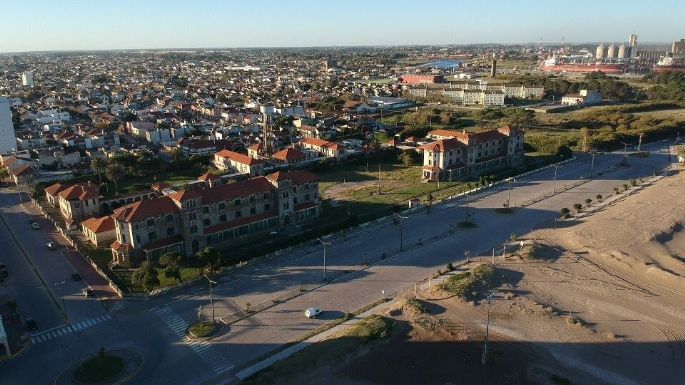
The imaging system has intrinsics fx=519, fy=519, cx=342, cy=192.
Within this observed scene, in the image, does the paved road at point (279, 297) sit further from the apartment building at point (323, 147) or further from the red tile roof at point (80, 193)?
the apartment building at point (323, 147)

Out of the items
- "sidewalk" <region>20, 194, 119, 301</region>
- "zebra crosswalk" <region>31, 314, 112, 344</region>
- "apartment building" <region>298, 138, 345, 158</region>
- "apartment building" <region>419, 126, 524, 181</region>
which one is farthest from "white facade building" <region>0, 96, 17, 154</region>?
"apartment building" <region>419, 126, 524, 181</region>

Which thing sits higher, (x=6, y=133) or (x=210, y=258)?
(x=6, y=133)

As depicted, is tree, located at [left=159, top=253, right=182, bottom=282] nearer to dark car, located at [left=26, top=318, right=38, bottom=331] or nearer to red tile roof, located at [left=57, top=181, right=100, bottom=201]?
dark car, located at [left=26, top=318, right=38, bottom=331]

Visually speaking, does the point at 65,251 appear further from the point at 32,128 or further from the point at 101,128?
the point at 32,128

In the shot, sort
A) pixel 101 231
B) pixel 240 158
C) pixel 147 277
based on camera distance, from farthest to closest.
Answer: pixel 240 158, pixel 101 231, pixel 147 277

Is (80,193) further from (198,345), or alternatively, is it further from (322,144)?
(322,144)

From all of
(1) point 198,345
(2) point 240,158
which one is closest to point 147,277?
(1) point 198,345
